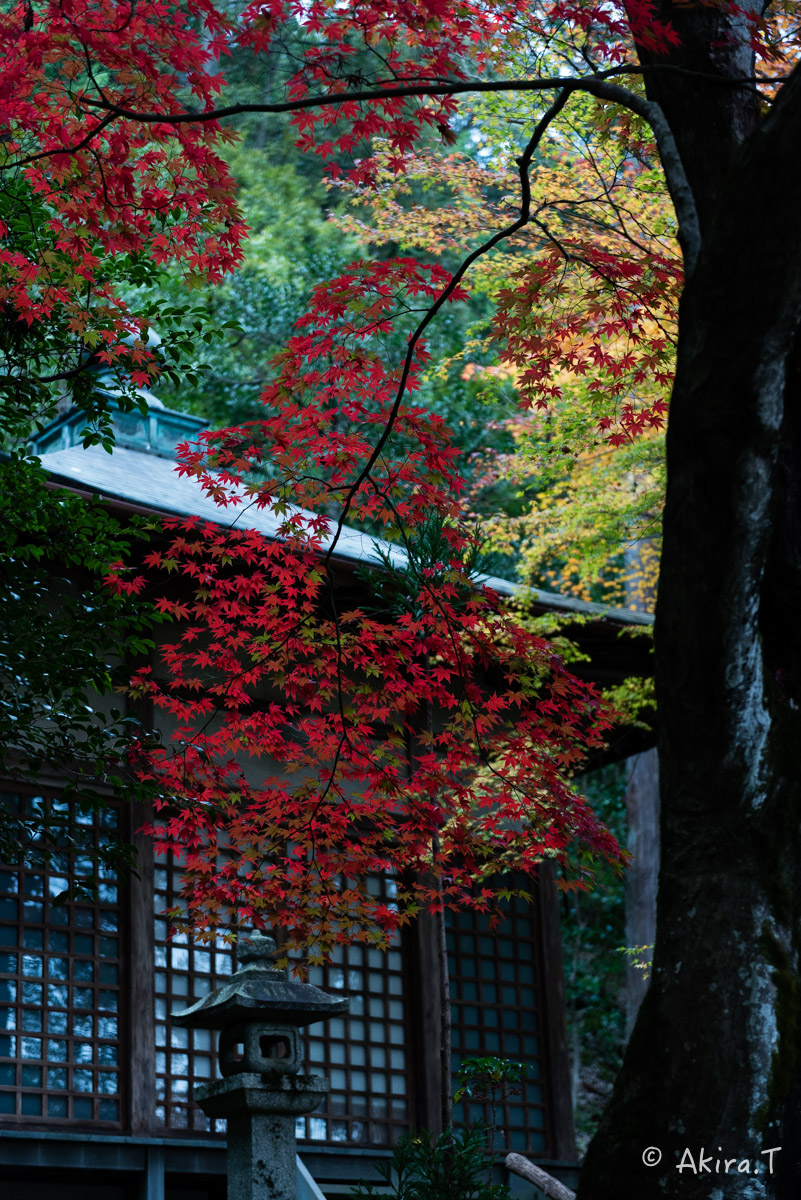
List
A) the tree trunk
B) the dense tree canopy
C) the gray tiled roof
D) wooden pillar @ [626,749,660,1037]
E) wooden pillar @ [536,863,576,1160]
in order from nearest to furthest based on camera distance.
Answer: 1. the tree trunk
2. the dense tree canopy
3. the gray tiled roof
4. wooden pillar @ [536,863,576,1160]
5. wooden pillar @ [626,749,660,1037]

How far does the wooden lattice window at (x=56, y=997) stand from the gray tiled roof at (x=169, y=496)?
8.28 feet

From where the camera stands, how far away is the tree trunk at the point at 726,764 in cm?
351

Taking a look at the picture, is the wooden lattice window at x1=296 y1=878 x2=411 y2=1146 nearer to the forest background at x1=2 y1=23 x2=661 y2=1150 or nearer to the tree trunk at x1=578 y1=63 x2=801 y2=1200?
the forest background at x1=2 y1=23 x2=661 y2=1150

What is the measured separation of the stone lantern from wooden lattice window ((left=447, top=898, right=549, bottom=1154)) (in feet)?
12.7

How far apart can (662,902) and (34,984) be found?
568cm

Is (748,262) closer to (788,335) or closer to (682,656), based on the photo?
(788,335)

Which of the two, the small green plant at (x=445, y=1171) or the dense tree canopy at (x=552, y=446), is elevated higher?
the dense tree canopy at (x=552, y=446)

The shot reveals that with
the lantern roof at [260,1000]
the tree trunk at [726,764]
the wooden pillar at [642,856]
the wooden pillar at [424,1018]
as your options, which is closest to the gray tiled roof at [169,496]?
the wooden pillar at [424,1018]

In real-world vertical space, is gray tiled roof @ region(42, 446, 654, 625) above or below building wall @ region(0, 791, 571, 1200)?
above

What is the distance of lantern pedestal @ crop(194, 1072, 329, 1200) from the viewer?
248 inches

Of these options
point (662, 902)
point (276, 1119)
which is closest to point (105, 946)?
point (276, 1119)

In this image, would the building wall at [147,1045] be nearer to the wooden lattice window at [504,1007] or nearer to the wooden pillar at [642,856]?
the wooden lattice window at [504,1007]

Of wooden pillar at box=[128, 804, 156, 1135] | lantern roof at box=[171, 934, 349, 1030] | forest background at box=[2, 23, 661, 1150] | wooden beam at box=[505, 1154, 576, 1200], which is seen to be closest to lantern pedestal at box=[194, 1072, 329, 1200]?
lantern roof at box=[171, 934, 349, 1030]

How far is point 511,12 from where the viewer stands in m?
6.40
